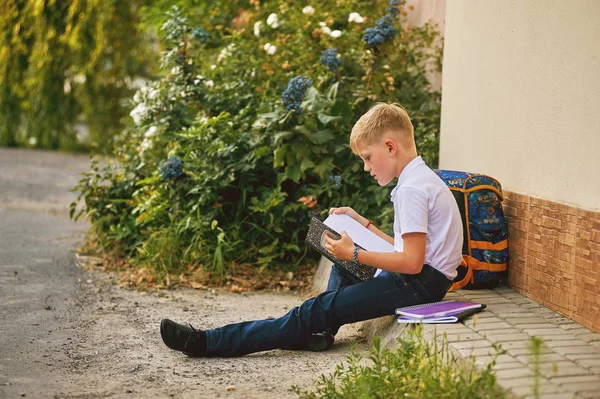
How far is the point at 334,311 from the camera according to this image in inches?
151

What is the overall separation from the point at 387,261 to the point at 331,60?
276 centimetres

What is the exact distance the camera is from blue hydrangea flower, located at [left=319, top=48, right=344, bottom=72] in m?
6.03

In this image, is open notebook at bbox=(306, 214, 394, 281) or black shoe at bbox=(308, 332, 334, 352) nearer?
open notebook at bbox=(306, 214, 394, 281)

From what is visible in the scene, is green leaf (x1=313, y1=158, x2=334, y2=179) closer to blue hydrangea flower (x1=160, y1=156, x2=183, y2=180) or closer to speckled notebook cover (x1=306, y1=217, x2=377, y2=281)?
blue hydrangea flower (x1=160, y1=156, x2=183, y2=180)

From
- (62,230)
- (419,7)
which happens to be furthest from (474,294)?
(62,230)

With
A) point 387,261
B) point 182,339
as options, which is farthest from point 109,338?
point 387,261

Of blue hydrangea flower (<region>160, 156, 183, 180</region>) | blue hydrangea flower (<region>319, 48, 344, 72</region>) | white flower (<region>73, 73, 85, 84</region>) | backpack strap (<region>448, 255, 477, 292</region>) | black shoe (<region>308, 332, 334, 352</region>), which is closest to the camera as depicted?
black shoe (<region>308, 332, 334, 352</region>)

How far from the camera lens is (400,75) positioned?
20.8ft

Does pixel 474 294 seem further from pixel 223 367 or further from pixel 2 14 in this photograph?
pixel 2 14

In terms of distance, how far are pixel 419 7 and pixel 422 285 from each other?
361cm

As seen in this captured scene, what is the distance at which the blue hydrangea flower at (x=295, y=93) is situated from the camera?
5632 millimetres

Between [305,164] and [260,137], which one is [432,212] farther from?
[260,137]

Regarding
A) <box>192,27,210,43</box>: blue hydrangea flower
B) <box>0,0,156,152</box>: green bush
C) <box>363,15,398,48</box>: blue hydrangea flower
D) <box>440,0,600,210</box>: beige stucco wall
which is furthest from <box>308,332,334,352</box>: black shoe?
<box>0,0,156,152</box>: green bush

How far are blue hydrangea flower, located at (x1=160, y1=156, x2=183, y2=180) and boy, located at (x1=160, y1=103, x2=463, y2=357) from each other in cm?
219
